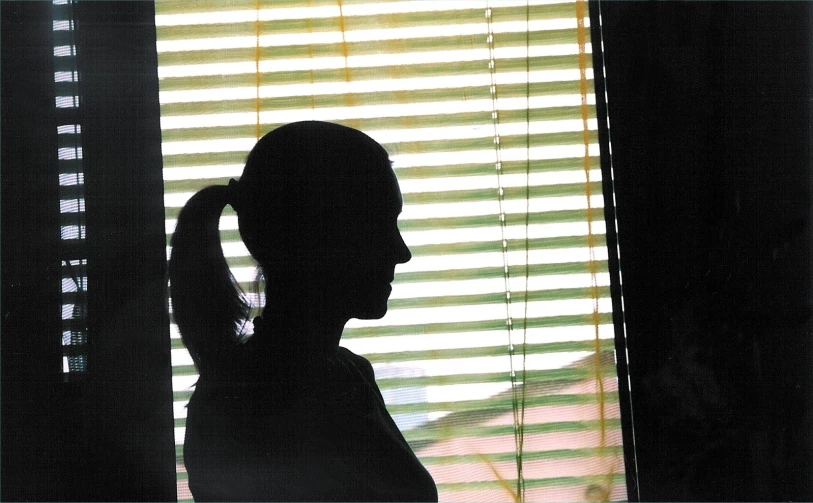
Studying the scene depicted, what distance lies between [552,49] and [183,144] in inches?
15.5

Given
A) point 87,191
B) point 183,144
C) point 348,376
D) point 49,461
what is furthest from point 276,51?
point 49,461

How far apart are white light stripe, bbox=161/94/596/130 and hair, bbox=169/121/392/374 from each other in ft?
0.04

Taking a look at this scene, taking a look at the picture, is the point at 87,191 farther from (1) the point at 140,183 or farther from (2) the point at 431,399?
(2) the point at 431,399

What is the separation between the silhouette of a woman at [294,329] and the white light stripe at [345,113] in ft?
0.04

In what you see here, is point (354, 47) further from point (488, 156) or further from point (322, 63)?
point (488, 156)

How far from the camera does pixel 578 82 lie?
2.04ft

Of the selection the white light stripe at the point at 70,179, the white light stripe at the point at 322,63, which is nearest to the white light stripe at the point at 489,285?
the white light stripe at the point at 322,63

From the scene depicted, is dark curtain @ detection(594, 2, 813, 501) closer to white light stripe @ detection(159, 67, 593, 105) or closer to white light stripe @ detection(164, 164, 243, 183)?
white light stripe @ detection(159, 67, 593, 105)

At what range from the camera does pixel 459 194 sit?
600 mm

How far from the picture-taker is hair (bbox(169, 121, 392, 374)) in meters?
0.58

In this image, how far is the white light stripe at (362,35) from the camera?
1.98ft

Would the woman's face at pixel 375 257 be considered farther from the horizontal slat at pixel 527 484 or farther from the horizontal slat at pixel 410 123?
the horizontal slat at pixel 527 484

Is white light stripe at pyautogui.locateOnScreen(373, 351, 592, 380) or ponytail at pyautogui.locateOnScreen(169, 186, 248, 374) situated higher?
ponytail at pyautogui.locateOnScreen(169, 186, 248, 374)

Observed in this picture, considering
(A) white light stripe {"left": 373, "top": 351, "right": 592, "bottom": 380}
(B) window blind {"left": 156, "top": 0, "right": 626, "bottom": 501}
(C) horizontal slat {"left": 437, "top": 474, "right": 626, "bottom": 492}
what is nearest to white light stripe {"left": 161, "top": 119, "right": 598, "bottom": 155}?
(B) window blind {"left": 156, "top": 0, "right": 626, "bottom": 501}
